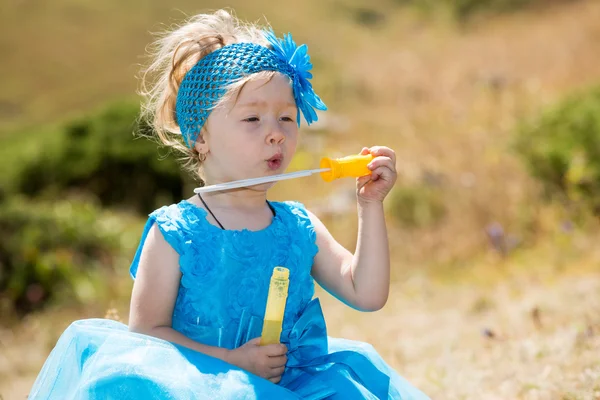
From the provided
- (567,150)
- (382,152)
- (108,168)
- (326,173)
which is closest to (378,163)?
(382,152)

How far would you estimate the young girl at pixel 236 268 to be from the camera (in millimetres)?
1805

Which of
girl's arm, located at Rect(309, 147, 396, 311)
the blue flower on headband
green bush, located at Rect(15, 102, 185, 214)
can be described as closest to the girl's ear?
the blue flower on headband

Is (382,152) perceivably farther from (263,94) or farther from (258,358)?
(258,358)

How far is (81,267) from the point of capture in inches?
249

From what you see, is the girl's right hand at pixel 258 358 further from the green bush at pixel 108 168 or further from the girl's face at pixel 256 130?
the green bush at pixel 108 168

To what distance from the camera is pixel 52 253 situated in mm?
6324

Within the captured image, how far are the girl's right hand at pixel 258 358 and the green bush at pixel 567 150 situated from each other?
3701 mm

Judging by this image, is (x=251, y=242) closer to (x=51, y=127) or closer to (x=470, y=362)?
(x=470, y=362)

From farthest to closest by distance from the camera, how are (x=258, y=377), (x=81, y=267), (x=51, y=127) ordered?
(x=51, y=127) → (x=81, y=267) → (x=258, y=377)

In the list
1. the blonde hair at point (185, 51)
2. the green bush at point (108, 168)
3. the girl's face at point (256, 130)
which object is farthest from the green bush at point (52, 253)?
the girl's face at point (256, 130)

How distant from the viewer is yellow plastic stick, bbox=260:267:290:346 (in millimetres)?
1781

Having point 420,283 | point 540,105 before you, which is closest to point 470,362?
point 420,283

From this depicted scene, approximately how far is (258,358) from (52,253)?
4.93 m

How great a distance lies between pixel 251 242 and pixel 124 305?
12.7 ft
